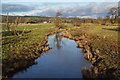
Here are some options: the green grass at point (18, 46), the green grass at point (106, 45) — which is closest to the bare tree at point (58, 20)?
the green grass at point (106, 45)

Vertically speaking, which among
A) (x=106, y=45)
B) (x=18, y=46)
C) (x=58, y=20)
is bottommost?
(x=18, y=46)

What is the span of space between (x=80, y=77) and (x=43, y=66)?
221 inches

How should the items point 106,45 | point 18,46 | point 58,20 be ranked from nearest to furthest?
point 18,46 < point 106,45 < point 58,20

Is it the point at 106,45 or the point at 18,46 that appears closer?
the point at 18,46

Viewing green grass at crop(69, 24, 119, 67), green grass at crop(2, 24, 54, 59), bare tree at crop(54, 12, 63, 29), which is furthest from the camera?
bare tree at crop(54, 12, 63, 29)

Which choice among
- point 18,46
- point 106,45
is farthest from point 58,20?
point 18,46

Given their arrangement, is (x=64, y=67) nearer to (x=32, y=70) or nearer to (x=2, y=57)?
(x=32, y=70)

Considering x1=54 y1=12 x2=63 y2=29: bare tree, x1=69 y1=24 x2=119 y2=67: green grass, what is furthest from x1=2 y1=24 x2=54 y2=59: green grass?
x1=54 y1=12 x2=63 y2=29: bare tree

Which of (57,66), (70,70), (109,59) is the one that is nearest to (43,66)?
(57,66)

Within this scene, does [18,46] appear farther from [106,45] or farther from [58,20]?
[58,20]

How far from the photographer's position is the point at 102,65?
16.1 metres

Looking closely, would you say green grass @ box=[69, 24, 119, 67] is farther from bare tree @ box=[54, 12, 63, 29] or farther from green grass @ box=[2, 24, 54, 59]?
bare tree @ box=[54, 12, 63, 29]

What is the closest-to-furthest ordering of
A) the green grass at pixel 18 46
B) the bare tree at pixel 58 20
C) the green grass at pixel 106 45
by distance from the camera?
the green grass at pixel 106 45
the green grass at pixel 18 46
the bare tree at pixel 58 20

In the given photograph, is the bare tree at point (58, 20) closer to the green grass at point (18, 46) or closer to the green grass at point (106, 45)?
the green grass at point (106, 45)
